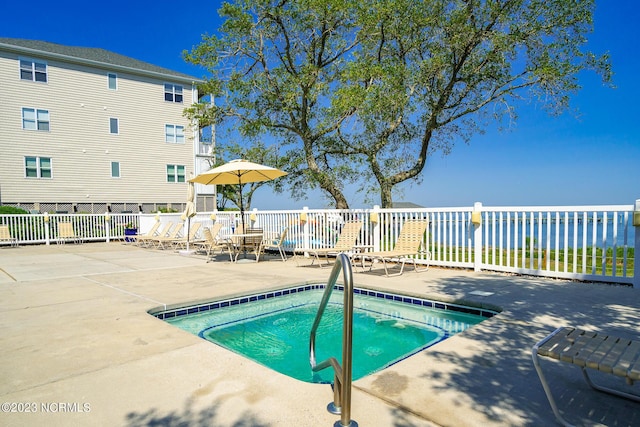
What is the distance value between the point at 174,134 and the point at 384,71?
54.2 feet

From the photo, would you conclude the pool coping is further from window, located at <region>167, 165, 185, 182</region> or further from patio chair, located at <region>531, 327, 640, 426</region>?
window, located at <region>167, 165, 185, 182</region>

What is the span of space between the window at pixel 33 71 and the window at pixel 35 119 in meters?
1.54

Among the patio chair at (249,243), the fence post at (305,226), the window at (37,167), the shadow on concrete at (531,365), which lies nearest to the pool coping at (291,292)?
the shadow on concrete at (531,365)

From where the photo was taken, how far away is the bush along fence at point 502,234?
571 centimetres

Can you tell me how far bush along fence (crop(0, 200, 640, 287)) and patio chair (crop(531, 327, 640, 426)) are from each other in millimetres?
3957

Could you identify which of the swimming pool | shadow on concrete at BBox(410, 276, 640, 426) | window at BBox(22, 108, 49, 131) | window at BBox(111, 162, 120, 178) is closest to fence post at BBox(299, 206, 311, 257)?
the swimming pool

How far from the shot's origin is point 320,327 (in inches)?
184

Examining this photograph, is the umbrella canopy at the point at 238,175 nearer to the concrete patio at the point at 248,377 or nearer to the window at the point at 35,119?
the concrete patio at the point at 248,377

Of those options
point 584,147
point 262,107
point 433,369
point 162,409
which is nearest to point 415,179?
point 262,107

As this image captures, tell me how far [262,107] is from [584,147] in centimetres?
1986

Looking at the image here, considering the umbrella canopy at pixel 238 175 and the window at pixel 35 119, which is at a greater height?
the window at pixel 35 119

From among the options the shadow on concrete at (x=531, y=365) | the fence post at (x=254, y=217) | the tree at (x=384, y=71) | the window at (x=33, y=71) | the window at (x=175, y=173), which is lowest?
the shadow on concrete at (x=531, y=365)

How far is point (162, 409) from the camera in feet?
7.23

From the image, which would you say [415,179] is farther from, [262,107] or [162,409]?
[162,409]
